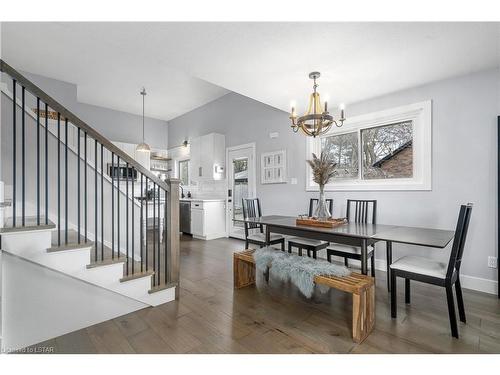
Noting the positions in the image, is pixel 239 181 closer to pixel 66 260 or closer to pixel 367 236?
pixel 367 236

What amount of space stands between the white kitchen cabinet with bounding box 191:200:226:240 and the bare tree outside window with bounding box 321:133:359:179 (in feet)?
8.67

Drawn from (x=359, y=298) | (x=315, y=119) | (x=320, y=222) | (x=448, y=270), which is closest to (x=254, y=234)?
(x=320, y=222)

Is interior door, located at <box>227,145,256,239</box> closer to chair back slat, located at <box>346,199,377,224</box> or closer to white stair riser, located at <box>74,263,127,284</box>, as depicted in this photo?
chair back slat, located at <box>346,199,377,224</box>

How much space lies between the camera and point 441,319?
2086 mm

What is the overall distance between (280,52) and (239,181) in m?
3.32

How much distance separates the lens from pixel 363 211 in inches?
129

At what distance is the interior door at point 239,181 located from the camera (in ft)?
16.9

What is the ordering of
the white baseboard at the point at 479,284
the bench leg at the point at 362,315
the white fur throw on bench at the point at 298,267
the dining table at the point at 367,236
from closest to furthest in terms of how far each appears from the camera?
1. the bench leg at the point at 362,315
2. the dining table at the point at 367,236
3. the white fur throw on bench at the point at 298,267
4. the white baseboard at the point at 479,284

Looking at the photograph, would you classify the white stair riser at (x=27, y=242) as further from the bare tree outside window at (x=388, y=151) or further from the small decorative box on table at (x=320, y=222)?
the bare tree outside window at (x=388, y=151)

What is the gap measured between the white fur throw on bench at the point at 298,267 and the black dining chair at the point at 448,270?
488mm

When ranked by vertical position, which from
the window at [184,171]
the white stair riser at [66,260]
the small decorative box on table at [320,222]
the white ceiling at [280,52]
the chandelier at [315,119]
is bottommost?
the white stair riser at [66,260]

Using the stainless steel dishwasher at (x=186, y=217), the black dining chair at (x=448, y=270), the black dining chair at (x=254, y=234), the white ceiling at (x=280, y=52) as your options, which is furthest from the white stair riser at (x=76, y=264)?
the stainless steel dishwasher at (x=186, y=217)
